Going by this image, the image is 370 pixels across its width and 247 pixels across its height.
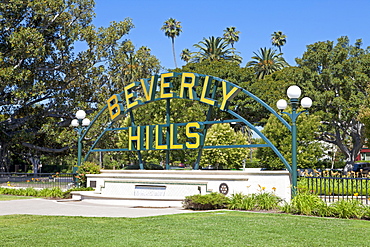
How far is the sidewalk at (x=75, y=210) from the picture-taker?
14.8m

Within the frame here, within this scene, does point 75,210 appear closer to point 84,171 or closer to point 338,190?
point 84,171

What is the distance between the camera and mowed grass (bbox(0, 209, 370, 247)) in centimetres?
925

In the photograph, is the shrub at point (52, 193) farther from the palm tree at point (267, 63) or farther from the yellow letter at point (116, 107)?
the palm tree at point (267, 63)

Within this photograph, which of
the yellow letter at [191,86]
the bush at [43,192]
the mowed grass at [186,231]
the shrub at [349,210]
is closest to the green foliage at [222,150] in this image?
the bush at [43,192]

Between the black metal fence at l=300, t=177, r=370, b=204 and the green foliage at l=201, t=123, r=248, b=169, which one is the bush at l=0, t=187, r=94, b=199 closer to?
the black metal fence at l=300, t=177, r=370, b=204

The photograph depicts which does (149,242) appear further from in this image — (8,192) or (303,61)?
(303,61)

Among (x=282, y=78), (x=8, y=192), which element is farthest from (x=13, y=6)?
(x=282, y=78)

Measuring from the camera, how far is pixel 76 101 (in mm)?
39781

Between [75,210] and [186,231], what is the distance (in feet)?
22.1

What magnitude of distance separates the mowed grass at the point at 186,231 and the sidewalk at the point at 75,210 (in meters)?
1.36

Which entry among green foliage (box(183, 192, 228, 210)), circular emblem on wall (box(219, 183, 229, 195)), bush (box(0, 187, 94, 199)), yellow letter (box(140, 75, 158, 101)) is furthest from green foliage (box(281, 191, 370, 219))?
bush (box(0, 187, 94, 199))

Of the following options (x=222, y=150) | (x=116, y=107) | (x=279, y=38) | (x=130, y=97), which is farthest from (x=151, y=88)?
(x=279, y=38)

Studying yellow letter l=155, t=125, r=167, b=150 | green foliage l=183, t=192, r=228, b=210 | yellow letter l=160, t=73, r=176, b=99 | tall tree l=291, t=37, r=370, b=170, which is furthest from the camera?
tall tree l=291, t=37, r=370, b=170

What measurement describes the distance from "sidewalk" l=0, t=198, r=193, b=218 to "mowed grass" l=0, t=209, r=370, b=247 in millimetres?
1357
